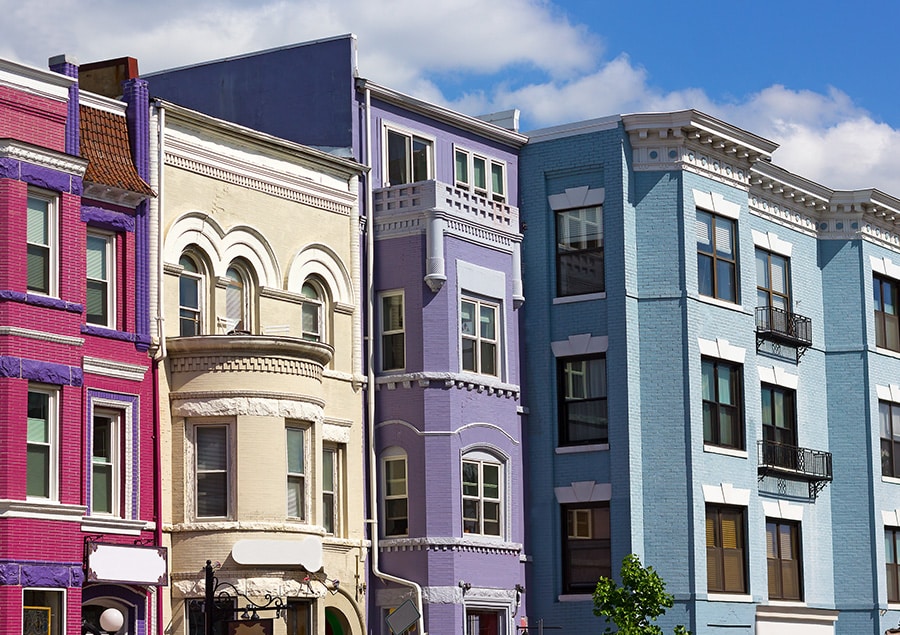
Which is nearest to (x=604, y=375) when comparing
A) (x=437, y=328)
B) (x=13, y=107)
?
(x=437, y=328)

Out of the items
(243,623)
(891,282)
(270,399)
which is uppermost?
(891,282)

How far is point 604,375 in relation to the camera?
4300cm

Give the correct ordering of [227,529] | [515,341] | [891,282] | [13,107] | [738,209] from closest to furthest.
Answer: [13,107] → [227,529] → [515,341] → [738,209] → [891,282]

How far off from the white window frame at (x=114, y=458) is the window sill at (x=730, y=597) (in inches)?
625

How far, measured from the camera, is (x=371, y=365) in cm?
3891

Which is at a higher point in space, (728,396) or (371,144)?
(371,144)

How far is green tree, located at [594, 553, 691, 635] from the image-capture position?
39.4 metres

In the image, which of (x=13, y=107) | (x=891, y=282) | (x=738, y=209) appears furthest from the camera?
(x=891, y=282)

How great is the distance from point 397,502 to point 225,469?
20.3 ft

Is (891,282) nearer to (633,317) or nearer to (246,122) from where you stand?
(633,317)

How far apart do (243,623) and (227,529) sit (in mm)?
2070

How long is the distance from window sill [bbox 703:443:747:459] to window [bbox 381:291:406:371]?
823 cm

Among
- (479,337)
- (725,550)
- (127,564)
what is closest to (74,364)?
(127,564)

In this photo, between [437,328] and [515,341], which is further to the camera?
[515,341]
